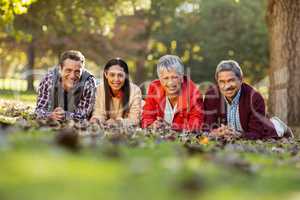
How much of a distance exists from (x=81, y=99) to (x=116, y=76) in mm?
1035

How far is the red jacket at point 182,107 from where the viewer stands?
10.2 m

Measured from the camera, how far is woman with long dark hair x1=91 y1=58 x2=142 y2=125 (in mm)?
10539

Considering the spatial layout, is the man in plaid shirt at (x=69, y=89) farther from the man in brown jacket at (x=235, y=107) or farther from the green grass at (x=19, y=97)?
the green grass at (x=19, y=97)

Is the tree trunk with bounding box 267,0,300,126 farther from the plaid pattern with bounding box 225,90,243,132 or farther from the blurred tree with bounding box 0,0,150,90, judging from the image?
the blurred tree with bounding box 0,0,150,90

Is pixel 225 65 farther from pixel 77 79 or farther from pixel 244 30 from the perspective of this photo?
pixel 244 30

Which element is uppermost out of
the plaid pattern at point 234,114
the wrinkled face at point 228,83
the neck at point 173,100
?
the wrinkled face at point 228,83

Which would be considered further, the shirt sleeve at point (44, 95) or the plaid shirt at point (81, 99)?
the shirt sleeve at point (44, 95)

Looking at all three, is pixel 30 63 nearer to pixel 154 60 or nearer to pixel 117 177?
pixel 154 60

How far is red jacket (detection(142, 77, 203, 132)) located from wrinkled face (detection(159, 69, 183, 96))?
177 mm

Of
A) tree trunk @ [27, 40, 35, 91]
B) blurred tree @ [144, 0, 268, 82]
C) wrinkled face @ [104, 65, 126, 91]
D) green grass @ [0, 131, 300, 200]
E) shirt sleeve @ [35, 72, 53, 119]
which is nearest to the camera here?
green grass @ [0, 131, 300, 200]

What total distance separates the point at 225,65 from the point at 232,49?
128ft

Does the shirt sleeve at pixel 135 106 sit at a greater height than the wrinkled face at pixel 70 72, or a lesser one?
lesser

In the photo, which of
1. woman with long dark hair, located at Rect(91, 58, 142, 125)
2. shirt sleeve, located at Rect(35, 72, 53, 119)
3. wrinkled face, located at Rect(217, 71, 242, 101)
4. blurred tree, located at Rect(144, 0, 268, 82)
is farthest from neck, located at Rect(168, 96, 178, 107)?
blurred tree, located at Rect(144, 0, 268, 82)

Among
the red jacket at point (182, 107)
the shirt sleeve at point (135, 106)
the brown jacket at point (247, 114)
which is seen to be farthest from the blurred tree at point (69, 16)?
the brown jacket at point (247, 114)
